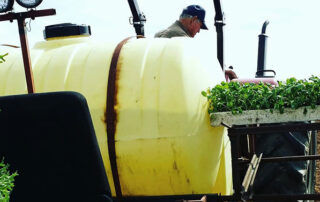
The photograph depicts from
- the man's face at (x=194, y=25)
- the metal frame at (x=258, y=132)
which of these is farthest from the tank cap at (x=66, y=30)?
the metal frame at (x=258, y=132)

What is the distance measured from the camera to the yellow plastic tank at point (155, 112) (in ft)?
11.0

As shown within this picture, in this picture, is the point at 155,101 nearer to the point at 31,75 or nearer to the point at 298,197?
the point at 31,75

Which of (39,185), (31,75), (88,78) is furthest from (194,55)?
(39,185)

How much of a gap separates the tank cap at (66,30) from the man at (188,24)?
2.60 feet

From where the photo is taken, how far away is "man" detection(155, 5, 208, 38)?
4695 mm

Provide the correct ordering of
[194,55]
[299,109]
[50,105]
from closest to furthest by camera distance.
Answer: [50,105] < [299,109] < [194,55]

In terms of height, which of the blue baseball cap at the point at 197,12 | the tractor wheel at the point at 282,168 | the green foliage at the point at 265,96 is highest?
the blue baseball cap at the point at 197,12

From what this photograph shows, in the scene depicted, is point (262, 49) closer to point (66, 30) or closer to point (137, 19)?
point (137, 19)

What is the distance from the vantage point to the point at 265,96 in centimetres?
343

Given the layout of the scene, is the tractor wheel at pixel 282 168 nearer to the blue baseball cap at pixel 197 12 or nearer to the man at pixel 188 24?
the man at pixel 188 24

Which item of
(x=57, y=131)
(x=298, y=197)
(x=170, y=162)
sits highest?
(x=57, y=131)

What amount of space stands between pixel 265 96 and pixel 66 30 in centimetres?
163

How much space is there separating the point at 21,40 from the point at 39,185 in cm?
95

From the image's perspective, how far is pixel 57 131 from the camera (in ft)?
9.97
